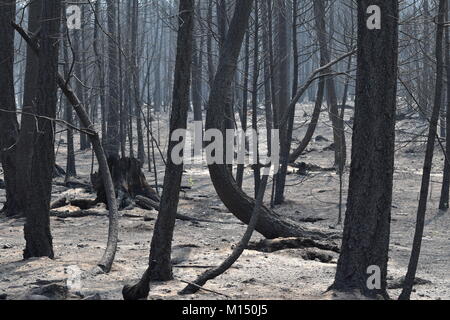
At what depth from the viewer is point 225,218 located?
1409cm

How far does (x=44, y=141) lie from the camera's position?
826 cm

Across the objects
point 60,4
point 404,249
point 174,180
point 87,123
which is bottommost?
point 404,249

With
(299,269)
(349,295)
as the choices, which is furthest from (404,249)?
(349,295)

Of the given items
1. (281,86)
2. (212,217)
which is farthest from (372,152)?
(281,86)

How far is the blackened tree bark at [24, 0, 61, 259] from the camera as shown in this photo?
8.11m

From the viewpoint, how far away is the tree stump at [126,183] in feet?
45.5

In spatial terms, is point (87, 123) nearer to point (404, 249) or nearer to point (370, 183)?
point (370, 183)

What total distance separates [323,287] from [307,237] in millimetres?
3077

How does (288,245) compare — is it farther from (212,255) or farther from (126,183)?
(126,183)

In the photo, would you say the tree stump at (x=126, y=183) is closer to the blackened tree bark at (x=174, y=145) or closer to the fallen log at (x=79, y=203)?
the fallen log at (x=79, y=203)

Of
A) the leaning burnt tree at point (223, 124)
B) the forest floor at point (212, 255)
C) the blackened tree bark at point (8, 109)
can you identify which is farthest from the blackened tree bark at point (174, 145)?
the blackened tree bark at point (8, 109)

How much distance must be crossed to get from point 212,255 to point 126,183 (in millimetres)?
5511

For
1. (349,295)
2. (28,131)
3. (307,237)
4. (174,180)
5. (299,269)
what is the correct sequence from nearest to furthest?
(349,295) → (174,180) → (299,269) → (307,237) → (28,131)

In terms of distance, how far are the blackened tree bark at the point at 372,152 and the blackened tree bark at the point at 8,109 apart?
754 cm
